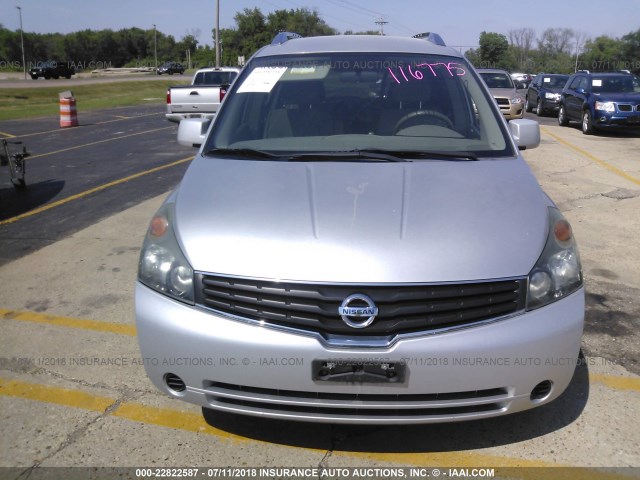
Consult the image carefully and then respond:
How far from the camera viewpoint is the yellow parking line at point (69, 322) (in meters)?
4.32

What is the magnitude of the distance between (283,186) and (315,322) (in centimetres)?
84

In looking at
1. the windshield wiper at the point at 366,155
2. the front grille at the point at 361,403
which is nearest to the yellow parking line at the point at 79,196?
the windshield wiper at the point at 366,155

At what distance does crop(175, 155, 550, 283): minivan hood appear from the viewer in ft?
8.45

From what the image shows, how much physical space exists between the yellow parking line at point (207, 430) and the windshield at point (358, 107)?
5.02 feet

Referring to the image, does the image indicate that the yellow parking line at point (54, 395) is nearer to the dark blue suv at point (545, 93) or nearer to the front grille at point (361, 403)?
the front grille at point (361, 403)

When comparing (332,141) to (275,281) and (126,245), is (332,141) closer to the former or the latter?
(275,281)

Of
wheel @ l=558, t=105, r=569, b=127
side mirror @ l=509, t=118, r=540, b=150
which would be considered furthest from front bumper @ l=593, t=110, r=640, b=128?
side mirror @ l=509, t=118, r=540, b=150

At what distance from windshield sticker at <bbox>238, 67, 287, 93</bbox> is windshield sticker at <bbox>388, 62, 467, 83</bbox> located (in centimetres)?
78

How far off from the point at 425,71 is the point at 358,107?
576mm

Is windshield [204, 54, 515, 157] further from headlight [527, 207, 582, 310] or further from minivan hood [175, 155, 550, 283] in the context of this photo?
headlight [527, 207, 582, 310]

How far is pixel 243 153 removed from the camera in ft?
11.8

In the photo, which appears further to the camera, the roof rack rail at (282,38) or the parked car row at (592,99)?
the parked car row at (592,99)

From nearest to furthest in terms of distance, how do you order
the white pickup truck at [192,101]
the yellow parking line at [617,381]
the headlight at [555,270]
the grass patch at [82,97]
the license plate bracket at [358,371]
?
the license plate bracket at [358,371] → the headlight at [555,270] → the yellow parking line at [617,381] → the white pickup truck at [192,101] → the grass patch at [82,97]

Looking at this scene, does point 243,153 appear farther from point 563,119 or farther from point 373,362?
point 563,119
